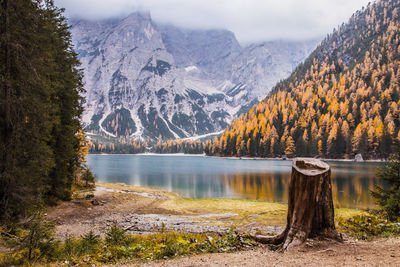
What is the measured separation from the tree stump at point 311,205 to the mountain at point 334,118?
122 meters

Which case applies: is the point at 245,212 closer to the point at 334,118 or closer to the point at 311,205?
the point at 311,205

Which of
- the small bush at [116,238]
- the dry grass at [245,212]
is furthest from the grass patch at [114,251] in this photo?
the dry grass at [245,212]

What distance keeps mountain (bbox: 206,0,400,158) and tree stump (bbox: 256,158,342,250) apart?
121663 mm

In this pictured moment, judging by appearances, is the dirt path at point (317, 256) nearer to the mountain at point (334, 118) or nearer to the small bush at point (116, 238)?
the small bush at point (116, 238)

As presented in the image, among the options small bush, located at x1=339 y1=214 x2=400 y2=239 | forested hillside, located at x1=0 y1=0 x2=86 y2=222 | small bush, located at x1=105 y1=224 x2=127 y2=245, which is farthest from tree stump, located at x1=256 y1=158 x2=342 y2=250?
forested hillside, located at x1=0 y1=0 x2=86 y2=222

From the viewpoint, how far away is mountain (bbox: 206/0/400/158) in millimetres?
121519

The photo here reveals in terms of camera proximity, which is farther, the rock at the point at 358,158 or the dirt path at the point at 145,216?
the rock at the point at 358,158

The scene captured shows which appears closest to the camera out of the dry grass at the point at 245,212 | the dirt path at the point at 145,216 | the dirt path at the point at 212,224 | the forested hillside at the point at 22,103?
the dirt path at the point at 212,224

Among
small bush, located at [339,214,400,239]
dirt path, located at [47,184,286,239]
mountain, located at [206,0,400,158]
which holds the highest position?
mountain, located at [206,0,400,158]

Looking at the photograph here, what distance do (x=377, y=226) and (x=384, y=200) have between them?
5.02 meters

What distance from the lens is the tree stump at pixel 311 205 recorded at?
8359 mm

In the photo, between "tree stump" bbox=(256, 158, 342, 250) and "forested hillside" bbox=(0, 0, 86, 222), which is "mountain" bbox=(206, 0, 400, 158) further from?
"forested hillside" bbox=(0, 0, 86, 222)

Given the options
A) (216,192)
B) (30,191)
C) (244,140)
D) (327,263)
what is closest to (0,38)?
(30,191)

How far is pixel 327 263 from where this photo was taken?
6.79 meters
